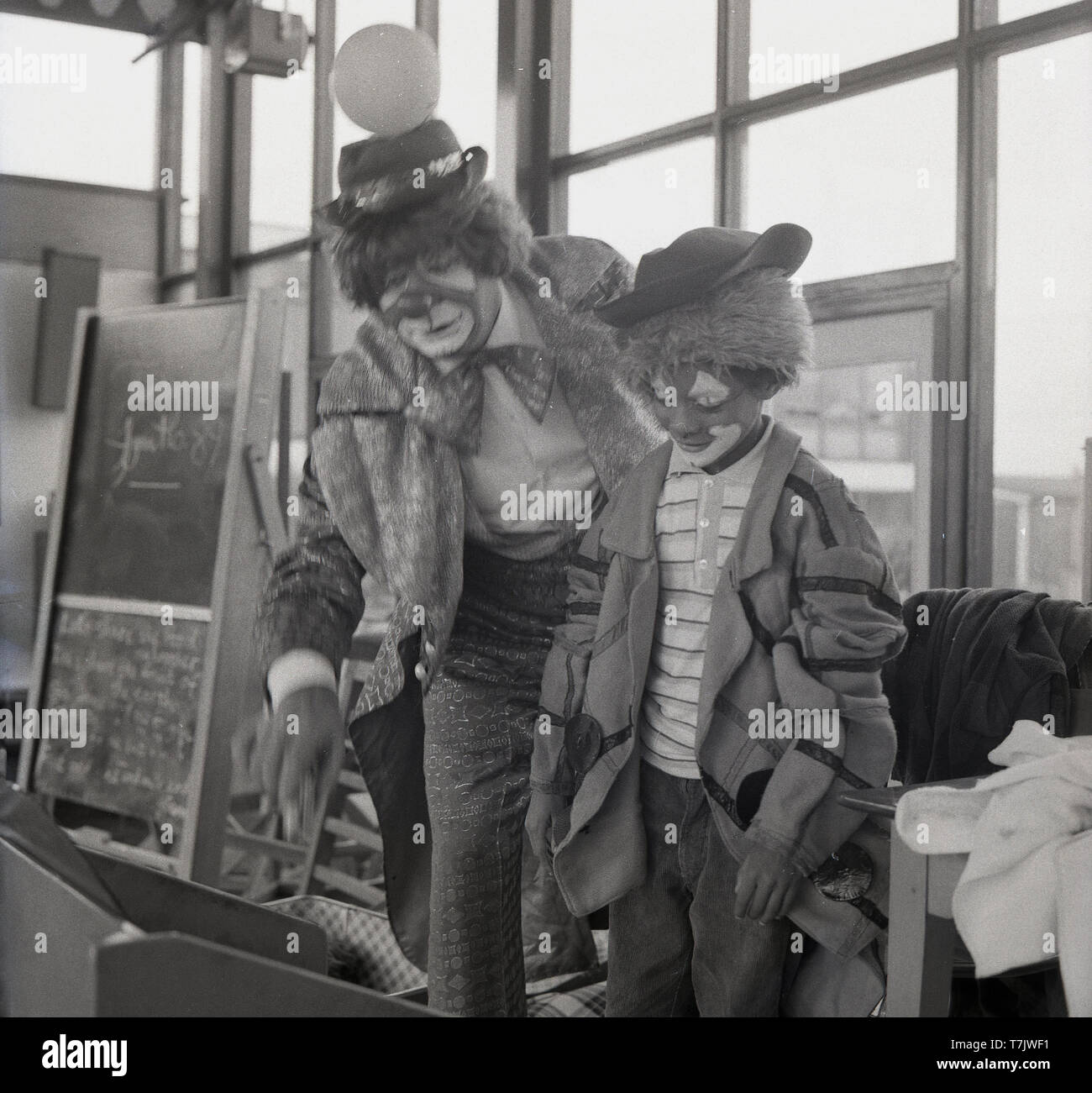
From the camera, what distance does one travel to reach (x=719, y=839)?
2.25 meters

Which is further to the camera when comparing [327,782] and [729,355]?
[327,782]

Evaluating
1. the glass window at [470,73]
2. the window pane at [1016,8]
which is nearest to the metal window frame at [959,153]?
the window pane at [1016,8]

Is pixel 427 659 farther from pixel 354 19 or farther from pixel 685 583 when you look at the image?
pixel 354 19

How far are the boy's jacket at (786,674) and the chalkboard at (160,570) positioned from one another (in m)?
0.87

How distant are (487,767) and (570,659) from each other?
0.28 meters

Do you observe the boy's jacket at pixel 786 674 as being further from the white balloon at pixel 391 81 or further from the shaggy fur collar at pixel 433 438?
the white balloon at pixel 391 81

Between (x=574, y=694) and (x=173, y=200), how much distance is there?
4.67ft

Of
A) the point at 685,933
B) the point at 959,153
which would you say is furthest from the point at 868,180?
the point at 685,933

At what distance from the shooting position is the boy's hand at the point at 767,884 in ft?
7.19

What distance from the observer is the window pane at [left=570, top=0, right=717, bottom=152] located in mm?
2436

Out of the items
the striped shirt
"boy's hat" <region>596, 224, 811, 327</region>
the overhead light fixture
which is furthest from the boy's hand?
the overhead light fixture
